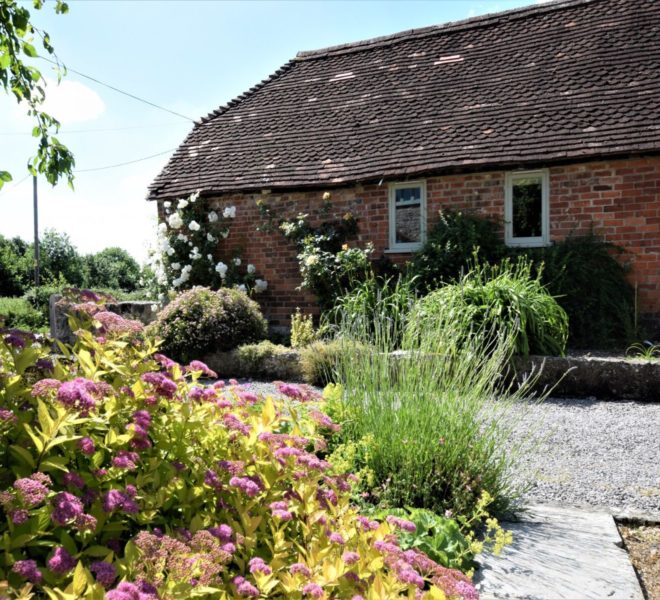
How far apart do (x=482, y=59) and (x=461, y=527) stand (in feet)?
35.4

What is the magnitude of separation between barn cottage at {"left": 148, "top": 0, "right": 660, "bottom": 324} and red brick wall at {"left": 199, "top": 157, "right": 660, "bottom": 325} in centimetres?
2

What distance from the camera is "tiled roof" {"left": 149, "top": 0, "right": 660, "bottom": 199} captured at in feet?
29.6

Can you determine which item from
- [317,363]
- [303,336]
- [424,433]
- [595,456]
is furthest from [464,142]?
[424,433]

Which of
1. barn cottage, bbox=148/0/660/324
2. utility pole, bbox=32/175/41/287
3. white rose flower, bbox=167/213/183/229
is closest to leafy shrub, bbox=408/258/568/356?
barn cottage, bbox=148/0/660/324

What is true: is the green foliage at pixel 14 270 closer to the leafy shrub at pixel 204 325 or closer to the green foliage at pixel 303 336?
the leafy shrub at pixel 204 325

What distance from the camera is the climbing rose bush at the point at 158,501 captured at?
4.46 feet

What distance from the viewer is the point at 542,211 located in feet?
30.2

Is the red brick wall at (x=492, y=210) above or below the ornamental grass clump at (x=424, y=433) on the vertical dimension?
above

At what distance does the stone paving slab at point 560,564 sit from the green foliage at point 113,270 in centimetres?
2369

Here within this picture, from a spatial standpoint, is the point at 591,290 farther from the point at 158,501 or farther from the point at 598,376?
the point at 158,501

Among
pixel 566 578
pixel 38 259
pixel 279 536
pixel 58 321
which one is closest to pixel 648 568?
pixel 566 578

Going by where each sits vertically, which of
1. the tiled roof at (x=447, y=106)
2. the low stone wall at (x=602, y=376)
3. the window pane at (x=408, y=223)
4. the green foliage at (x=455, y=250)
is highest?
the tiled roof at (x=447, y=106)

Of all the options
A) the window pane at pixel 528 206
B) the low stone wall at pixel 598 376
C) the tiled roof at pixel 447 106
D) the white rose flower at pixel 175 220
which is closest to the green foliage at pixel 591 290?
the window pane at pixel 528 206

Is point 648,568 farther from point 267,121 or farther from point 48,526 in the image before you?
point 267,121
